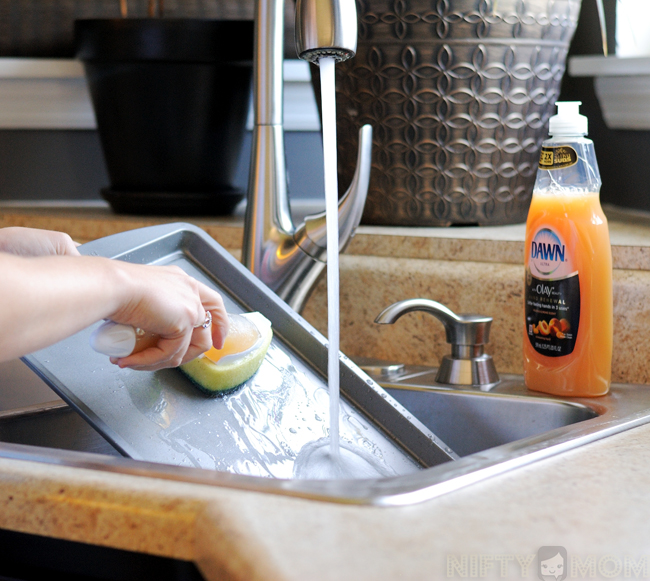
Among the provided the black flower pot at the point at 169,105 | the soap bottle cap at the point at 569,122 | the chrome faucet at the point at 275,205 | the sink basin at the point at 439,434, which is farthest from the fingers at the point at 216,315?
the black flower pot at the point at 169,105

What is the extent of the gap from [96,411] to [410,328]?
453 millimetres

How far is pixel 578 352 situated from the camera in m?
0.71

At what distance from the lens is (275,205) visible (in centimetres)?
83

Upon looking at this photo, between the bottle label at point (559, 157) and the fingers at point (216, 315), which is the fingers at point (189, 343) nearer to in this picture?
the fingers at point (216, 315)

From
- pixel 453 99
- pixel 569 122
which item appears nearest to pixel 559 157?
pixel 569 122

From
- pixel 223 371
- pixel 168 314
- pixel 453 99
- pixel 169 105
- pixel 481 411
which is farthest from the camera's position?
pixel 169 105

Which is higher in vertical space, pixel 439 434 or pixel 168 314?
pixel 168 314

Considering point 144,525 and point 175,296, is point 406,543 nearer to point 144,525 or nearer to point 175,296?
point 144,525

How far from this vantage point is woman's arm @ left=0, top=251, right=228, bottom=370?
400 millimetres

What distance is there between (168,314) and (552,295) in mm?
369

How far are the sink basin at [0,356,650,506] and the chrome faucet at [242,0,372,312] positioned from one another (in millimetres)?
150

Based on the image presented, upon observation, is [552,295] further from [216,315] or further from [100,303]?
[100,303]

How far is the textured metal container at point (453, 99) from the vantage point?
2.95ft

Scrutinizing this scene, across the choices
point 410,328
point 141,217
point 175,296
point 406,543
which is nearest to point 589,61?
point 410,328
